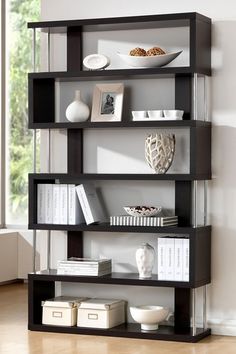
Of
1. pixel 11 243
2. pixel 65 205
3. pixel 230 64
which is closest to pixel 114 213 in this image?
pixel 65 205

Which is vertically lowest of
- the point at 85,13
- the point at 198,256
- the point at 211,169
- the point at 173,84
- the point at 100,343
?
the point at 100,343

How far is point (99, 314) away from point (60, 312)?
0.27 metres

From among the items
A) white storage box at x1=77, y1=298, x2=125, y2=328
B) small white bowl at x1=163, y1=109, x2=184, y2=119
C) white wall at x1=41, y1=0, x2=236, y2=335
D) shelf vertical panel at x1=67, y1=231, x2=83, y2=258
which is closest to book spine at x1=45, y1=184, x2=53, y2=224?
shelf vertical panel at x1=67, y1=231, x2=83, y2=258

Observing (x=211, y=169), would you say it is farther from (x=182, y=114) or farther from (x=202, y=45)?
(x=202, y=45)

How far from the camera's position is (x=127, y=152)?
6016 mm

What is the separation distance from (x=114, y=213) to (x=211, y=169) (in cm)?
70

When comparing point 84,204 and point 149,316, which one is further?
point 84,204

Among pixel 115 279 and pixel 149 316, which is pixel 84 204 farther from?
pixel 149 316

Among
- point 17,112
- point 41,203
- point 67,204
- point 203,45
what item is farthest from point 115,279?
point 17,112

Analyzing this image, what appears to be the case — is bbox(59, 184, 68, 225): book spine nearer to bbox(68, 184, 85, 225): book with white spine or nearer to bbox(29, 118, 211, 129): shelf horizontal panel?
bbox(68, 184, 85, 225): book with white spine

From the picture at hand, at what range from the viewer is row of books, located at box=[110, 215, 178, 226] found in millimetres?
5664

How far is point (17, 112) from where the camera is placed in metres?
8.59

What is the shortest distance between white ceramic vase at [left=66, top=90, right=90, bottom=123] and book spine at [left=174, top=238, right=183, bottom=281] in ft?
3.27

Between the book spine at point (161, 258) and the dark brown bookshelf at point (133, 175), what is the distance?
54mm
